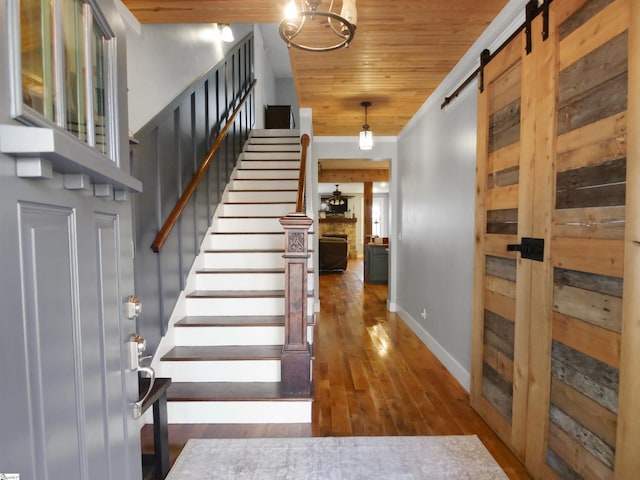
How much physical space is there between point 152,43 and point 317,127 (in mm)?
2345

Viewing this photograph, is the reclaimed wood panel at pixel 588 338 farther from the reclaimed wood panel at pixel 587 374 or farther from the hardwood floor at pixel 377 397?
the hardwood floor at pixel 377 397

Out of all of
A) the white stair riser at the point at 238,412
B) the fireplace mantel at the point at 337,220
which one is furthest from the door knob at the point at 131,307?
the fireplace mantel at the point at 337,220

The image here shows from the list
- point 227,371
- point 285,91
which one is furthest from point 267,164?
point 285,91

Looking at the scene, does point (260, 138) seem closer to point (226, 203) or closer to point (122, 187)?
point (226, 203)

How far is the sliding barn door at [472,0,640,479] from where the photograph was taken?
1.24m

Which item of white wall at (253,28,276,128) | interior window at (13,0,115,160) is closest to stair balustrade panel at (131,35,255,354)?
interior window at (13,0,115,160)

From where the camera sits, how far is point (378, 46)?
8.04 feet

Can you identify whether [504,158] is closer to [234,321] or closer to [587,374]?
[587,374]

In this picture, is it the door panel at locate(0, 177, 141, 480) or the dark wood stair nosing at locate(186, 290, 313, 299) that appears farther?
the dark wood stair nosing at locate(186, 290, 313, 299)

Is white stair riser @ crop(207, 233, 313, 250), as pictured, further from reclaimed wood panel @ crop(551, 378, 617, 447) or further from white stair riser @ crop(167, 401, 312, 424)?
reclaimed wood panel @ crop(551, 378, 617, 447)

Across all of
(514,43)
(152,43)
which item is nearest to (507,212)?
(514,43)

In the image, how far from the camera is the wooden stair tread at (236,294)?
284 centimetres

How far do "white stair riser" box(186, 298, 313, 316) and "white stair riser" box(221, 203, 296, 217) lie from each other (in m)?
1.33

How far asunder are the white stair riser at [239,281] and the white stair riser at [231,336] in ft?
1.83
